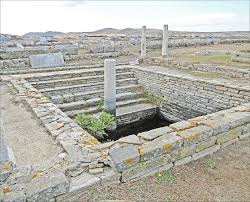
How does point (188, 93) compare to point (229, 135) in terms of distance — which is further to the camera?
point (188, 93)

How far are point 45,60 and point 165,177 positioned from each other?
9.80m

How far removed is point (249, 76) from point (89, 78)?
598cm

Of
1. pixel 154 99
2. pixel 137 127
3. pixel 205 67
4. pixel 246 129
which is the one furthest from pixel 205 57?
pixel 246 129

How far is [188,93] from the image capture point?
28.5 feet

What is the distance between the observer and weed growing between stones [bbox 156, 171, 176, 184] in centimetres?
326

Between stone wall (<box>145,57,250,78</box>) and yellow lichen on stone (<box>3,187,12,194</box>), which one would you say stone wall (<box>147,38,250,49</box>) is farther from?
yellow lichen on stone (<box>3,187,12,194</box>)

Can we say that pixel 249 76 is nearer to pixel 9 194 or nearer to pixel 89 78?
pixel 89 78

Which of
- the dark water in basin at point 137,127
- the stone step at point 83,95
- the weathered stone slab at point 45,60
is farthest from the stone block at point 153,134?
the weathered stone slab at point 45,60

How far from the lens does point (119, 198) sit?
2.87 meters

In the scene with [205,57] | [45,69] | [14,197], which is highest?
[205,57]

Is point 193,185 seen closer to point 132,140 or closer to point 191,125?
point 132,140

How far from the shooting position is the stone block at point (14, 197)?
2.45 meters

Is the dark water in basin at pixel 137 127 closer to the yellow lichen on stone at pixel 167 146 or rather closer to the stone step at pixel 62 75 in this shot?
the stone step at pixel 62 75

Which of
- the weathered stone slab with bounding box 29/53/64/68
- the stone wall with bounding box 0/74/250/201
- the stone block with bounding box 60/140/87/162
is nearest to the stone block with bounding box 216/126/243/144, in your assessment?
the stone wall with bounding box 0/74/250/201
